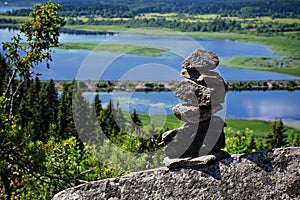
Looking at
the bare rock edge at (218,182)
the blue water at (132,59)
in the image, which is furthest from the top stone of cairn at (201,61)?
the blue water at (132,59)

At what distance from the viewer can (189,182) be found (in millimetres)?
9156

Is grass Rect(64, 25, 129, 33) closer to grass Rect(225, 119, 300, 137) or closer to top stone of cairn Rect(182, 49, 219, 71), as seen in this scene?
grass Rect(225, 119, 300, 137)

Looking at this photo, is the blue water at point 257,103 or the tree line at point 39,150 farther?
the blue water at point 257,103

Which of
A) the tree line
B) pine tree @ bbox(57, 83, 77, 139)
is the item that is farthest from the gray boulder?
pine tree @ bbox(57, 83, 77, 139)

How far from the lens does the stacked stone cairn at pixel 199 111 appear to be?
31.1 feet

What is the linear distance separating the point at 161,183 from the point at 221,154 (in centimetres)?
125

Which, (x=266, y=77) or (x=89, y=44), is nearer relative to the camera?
(x=266, y=77)

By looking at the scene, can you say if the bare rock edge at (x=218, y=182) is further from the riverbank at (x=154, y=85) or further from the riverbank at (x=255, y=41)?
the riverbank at (x=255, y=41)

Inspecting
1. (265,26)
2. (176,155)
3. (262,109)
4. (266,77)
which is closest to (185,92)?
(176,155)

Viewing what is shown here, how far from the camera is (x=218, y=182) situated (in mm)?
9188

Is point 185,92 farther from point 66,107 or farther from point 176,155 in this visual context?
point 66,107

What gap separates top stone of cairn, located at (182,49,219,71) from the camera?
9.56 m

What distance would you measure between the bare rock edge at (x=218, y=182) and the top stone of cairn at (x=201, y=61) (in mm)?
1771

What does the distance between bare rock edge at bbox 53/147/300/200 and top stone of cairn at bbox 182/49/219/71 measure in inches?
69.7
